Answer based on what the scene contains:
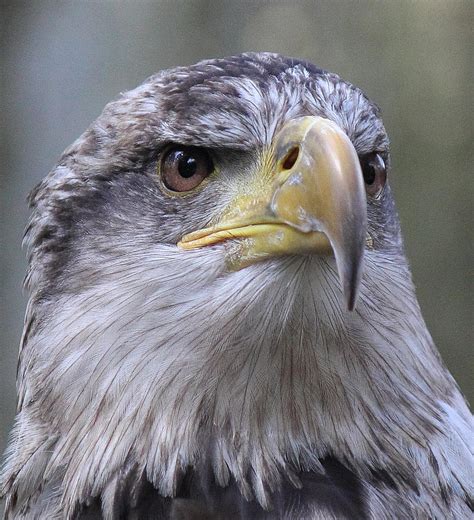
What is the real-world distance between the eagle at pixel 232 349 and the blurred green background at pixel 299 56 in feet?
10.4

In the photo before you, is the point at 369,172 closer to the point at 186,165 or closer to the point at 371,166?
the point at 371,166

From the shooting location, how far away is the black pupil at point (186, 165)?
5.90 feet

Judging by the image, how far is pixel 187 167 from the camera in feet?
5.90

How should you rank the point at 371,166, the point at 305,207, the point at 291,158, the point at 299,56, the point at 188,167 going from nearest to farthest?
the point at 305,207, the point at 291,158, the point at 188,167, the point at 371,166, the point at 299,56

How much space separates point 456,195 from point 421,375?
3717 mm

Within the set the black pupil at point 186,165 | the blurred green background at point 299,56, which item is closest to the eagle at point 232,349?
the black pupil at point 186,165

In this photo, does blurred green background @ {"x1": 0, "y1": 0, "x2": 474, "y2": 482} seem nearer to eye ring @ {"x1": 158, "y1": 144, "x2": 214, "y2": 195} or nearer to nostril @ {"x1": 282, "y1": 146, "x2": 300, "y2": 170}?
eye ring @ {"x1": 158, "y1": 144, "x2": 214, "y2": 195}

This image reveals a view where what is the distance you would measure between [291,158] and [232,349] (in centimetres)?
39

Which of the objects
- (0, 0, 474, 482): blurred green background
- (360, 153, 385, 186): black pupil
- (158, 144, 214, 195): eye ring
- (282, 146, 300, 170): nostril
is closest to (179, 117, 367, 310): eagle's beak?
(282, 146, 300, 170): nostril

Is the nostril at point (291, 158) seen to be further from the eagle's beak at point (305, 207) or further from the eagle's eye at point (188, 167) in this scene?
the eagle's eye at point (188, 167)

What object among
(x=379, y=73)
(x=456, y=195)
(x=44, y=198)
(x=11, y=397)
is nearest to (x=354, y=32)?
(x=379, y=73)

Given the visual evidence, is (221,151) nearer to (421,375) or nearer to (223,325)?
(223,325)

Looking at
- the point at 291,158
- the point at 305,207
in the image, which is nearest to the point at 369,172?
the point at 291,158

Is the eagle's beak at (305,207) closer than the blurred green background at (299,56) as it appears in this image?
Yes
